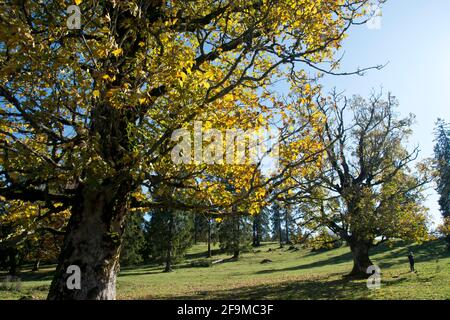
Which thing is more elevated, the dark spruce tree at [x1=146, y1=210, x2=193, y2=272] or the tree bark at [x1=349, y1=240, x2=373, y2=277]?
the dark spruce tree at [x1=146, y1=210, x2=193, y2=272]

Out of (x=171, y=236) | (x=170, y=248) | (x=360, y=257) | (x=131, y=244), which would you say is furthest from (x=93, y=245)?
(x=131, y=244)

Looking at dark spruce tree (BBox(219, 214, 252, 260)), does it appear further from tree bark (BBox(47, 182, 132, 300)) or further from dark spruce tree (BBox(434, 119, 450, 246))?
tree bark (BBox(47, 182, 132, 300))

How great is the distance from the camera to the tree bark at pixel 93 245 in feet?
21.2

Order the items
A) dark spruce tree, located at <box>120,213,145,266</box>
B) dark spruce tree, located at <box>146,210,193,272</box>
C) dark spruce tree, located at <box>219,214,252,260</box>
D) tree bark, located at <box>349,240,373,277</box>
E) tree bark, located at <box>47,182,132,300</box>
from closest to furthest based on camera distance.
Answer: tree bark, located at <box>47,182,132,300</box> → tree bark, located at <box>349,240,373,277</box> → dark spruce tree, located at <box>146,210,193,272</box> → dark spruce tree, located at <box>120,213,145,266</box> → dark spruce tree, located at <box>219,214,252,260</box>

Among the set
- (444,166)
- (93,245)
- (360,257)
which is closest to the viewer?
(93,245)

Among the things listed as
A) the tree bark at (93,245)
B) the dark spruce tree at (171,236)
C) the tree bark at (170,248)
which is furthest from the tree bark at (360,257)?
the dark spruce tree at (171,236)

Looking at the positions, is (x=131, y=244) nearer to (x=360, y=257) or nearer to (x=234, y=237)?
(x=234, y=237)

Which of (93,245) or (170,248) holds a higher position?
(170,248)

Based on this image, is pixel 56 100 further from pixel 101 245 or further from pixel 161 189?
pixel 101 245

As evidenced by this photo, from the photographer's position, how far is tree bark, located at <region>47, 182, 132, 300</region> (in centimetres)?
646

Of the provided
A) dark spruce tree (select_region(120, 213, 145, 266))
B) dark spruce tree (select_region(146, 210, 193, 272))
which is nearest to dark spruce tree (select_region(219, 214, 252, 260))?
dark spruce tree (select_region(146, 210, 193, 272))

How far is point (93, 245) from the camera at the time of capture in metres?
6.74

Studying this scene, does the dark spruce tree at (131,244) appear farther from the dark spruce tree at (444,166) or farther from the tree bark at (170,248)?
the dark spruce tree at (444,166)
